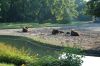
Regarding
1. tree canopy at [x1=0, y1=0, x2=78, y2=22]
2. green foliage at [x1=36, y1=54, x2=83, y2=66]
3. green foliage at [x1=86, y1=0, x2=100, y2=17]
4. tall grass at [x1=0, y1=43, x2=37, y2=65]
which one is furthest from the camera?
tree canopy at [x1=0, y1=0, x2=78, y2=22]

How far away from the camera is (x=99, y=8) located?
101 ft

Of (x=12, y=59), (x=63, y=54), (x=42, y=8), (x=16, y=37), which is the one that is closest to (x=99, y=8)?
(x=16, y=37)

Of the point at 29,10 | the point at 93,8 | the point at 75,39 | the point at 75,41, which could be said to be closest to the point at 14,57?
the point at 75,41

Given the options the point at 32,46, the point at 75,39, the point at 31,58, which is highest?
the point at 31,58

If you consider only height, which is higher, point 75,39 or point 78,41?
point 78,41

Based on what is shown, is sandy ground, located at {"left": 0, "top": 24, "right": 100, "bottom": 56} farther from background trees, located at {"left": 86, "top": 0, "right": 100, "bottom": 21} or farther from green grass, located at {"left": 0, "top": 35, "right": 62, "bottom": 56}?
background trees, located at {"left": 86, "top": 0, "right": 100, "bottom": 21}

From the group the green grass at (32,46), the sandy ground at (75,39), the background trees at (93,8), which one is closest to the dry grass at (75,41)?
the sandy ground at (75,39)

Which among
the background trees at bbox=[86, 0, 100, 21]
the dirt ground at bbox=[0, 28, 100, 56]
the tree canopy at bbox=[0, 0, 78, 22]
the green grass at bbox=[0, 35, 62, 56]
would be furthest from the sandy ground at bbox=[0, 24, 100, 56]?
the tree canopy at bbox=[0, 0, 78, 22]

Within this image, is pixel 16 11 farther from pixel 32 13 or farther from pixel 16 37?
pixel 16 37

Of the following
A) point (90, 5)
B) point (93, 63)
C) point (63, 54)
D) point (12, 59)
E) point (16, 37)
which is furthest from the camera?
point (16, 37)

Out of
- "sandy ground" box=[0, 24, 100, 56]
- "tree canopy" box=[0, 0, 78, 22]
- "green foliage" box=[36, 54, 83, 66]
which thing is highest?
"green foliage" box=[36, 54, 83, 66]

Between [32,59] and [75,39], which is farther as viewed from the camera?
[75,39]

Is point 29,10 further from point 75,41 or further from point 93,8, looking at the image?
point 75,41

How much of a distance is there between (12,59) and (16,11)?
225 feet
